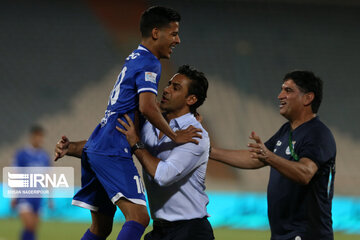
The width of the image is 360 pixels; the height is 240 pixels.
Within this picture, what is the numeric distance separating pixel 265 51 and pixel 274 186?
39.1 ft

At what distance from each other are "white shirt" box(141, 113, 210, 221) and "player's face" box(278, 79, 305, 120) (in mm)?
700

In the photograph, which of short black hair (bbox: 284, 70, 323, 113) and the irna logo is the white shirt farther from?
the irna logo

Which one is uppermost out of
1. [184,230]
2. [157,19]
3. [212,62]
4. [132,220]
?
[212,62]

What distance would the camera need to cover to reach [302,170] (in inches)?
135

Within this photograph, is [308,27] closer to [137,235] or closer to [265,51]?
[265,51]

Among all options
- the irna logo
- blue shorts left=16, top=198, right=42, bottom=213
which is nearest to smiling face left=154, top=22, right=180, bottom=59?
blue shorts left=16, top=198, right=42, bottom=213

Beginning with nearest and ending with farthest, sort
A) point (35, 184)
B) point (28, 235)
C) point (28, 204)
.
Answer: point (28, 235)
point (28, 204)
point (35, 184)

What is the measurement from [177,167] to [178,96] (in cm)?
54

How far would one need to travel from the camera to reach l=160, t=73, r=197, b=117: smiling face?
3.70 m

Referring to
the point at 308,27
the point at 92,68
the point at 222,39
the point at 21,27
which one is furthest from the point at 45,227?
the point at 308,27

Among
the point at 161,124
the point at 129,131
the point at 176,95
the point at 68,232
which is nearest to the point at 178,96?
the point at 176,95

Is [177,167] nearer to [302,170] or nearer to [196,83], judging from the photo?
[196,83]

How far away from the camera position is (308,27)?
621 inches

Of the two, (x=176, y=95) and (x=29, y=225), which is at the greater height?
(x=29, y=225)
